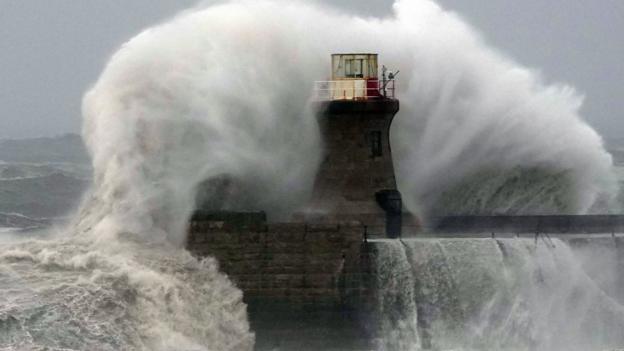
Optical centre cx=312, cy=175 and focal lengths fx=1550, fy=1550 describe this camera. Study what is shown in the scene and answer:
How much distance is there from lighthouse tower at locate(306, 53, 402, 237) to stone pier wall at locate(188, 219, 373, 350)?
55.3 inches

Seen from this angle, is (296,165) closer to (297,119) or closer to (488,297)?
(297,119)

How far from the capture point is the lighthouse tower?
21141 millimetres

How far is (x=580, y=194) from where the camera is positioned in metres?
23.7

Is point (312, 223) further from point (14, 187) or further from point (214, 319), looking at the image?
point (14, 187)

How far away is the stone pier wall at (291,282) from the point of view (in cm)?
1972

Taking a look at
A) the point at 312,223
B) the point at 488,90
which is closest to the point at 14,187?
the point at 488,90

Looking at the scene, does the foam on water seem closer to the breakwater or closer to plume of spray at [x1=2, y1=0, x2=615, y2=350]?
the breakwater

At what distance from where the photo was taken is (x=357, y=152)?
2131 cm

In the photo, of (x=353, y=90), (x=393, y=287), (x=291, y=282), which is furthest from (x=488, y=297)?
(x=353, y=90)

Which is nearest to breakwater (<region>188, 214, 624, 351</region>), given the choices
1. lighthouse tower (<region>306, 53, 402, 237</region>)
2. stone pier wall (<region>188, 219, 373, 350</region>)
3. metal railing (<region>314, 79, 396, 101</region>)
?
stone pier wall (<region>188, 219, 373, 350</region>)

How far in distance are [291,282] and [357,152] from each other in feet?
8.01

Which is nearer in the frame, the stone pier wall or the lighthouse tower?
the stone pier wall

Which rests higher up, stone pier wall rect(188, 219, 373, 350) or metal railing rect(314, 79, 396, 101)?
metal railing rect(314, 79, 396, 101)

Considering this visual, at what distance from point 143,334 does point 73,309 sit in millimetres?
896
